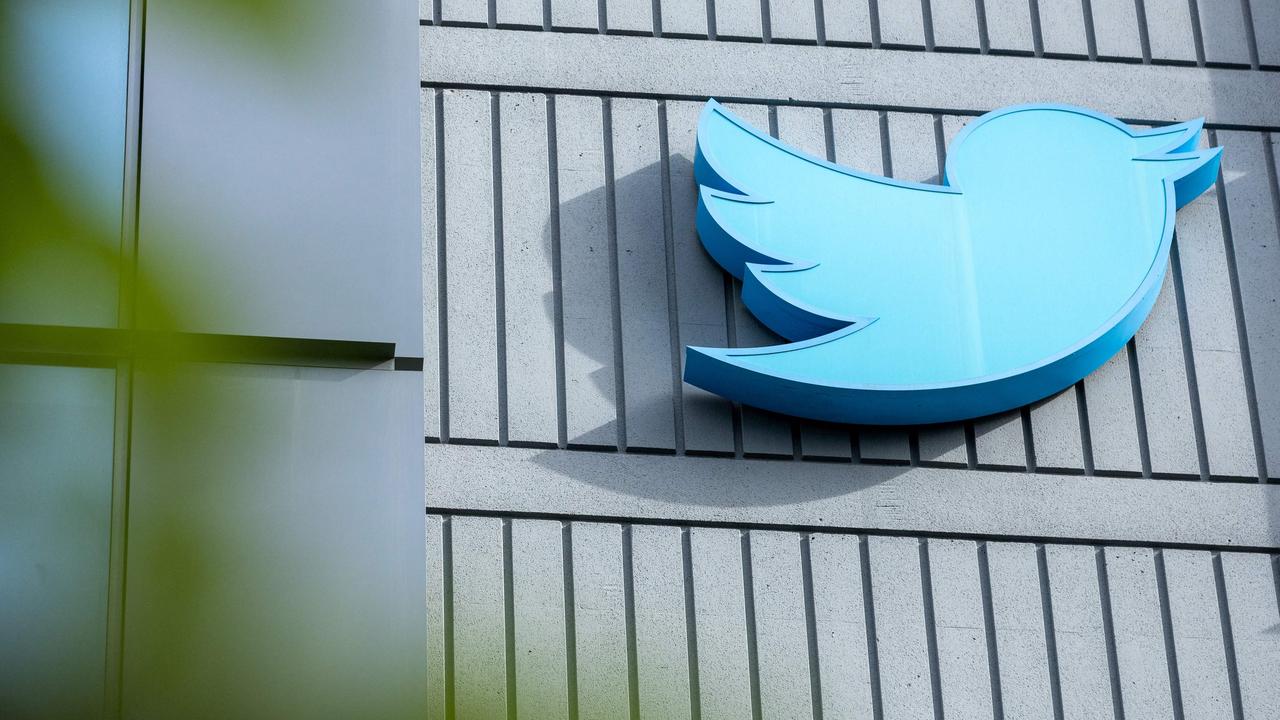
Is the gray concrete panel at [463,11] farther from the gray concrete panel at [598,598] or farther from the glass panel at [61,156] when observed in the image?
the glass panel at [61,156]

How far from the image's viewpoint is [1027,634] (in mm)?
5926

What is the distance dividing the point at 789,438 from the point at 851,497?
0.32m

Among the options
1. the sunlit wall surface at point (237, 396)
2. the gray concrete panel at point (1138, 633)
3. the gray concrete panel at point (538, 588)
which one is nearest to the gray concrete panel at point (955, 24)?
the gray concrete panel at point (1138, 633)

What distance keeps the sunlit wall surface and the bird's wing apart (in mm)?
2142

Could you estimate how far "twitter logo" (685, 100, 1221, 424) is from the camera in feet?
20.0

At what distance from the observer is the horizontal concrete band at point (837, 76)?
6.54 meters

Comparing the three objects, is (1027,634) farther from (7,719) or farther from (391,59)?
(7,719)

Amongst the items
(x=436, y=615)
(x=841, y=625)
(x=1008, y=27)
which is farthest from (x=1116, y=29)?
(x=436, y=615)

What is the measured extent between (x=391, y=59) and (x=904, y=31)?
10.3ft

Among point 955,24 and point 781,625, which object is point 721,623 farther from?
point 955,24

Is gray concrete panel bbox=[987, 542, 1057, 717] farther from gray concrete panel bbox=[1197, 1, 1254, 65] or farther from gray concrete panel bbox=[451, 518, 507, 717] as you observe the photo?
gray concrete panel bbox=[1197, 1, 1254, 65]

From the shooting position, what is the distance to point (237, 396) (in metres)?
2.96

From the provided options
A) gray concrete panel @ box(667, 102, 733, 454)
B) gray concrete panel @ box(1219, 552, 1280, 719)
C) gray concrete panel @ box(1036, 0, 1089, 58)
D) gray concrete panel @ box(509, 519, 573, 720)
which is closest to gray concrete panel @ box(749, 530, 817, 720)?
gray concrete panel @ box(667, 102, 733, 454)

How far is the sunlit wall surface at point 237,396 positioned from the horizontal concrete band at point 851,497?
1768mm
